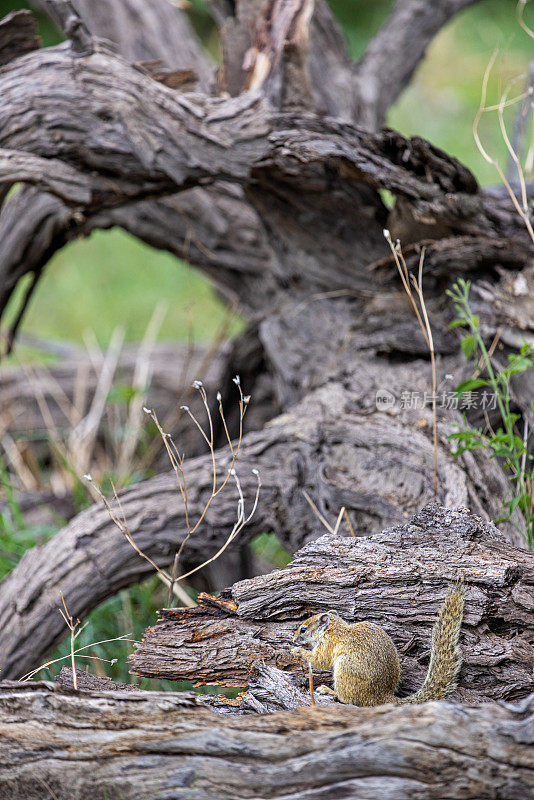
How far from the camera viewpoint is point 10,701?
4.83 ft

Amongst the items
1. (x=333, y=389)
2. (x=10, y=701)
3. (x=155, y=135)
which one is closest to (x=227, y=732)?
(x=10, y=701)

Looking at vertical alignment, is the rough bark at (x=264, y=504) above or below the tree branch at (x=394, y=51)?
below

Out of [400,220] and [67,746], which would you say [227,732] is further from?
[400,220]

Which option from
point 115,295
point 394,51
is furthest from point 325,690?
point 115,295

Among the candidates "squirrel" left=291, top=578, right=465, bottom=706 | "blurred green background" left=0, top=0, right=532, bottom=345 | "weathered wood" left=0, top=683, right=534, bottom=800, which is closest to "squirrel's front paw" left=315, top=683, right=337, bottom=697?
"squirrel" left=291, top=578, right=465, bottom=706

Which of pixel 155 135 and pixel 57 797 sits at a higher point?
pixel 155 135

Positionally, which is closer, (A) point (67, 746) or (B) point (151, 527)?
(A) point (67, 746)

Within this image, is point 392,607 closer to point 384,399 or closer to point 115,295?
point 384,399

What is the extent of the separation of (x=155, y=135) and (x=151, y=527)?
52.2 inches

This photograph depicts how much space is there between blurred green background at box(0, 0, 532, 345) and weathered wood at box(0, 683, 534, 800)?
516 centimetres

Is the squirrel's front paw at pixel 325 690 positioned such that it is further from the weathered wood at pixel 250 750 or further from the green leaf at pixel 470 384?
the green leaf at pixel 470 384

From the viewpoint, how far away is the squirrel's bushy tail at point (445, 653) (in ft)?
5.38

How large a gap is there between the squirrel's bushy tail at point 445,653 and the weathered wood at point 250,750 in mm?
290

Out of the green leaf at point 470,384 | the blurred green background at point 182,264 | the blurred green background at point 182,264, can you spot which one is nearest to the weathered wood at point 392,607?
the green leaf at point 470,384
